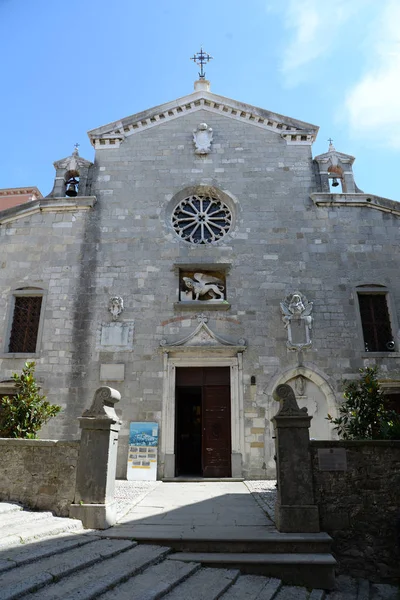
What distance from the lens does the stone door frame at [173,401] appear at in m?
11.5

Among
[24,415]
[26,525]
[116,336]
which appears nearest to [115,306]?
[116,336]

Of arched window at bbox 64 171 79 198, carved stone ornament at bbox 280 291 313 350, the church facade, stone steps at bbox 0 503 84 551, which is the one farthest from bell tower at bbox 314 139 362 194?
stone steps at bbox 0 503 84 551

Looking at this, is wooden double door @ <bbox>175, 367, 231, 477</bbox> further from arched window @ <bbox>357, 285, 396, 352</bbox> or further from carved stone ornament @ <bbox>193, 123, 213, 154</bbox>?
carved stone ornament @ <bbox>193, 123, 213, 154</bbox>

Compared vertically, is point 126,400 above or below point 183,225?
below

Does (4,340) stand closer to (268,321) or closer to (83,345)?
(83,345)

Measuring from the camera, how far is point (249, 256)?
44.2ft

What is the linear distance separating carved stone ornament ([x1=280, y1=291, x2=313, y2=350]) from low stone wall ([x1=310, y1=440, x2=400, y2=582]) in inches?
229

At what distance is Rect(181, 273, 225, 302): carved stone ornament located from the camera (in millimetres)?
13156

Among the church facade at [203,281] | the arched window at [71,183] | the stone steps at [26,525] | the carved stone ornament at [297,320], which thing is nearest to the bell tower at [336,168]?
the church facade at [203,281]

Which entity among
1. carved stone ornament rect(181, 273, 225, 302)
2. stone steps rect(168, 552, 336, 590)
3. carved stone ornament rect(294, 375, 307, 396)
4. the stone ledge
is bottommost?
stone steps rect(168, 552, 336, 590)

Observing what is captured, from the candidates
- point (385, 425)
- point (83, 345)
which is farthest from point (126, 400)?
point (385, 425)

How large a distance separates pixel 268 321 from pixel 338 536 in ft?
23.1

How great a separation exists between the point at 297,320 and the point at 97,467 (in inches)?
305

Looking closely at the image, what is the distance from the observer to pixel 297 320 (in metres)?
12.6
